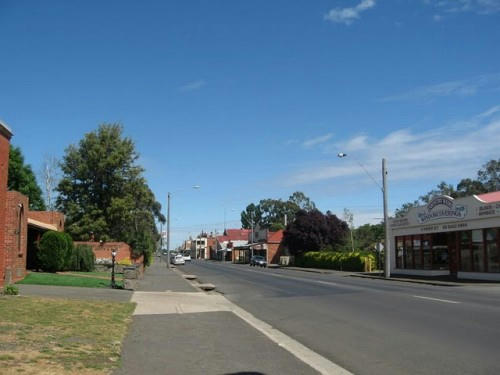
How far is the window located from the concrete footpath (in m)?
22.4

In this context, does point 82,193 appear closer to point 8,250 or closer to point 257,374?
point 8,250

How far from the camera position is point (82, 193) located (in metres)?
42.4

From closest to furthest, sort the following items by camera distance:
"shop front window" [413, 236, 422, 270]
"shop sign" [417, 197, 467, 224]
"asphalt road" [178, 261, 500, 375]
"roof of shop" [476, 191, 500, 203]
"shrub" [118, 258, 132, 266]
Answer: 1. "asphalt road" [178, 261, 500, 375]
2. "roof of shop" [476, 191, 500, 203]
3. "shop sign" [417, 197, 467, 224]
4. "shrub" [118, 258, 132, 266]
5. "shop front window" [413, 236, 422, 270]

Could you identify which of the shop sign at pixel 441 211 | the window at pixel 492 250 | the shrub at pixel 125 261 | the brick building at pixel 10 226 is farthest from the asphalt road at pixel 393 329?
the shrub at pixel 125 261

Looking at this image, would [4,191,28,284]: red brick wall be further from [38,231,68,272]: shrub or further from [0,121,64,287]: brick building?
[38,231,68,272]: shrub

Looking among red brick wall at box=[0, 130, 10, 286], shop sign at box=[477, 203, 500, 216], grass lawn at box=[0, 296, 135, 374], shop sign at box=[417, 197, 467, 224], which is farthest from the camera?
shop sign at box=[417, 197, 467, 224]

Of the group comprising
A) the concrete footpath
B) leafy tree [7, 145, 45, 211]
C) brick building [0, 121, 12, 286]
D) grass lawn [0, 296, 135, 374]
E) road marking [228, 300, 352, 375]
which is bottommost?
road marking [228, 300, 352, 375]

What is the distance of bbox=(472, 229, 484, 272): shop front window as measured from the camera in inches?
1330

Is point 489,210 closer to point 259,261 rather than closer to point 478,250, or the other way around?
point 478,250

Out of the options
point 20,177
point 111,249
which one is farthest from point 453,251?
point 20,177

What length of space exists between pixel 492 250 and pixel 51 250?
80.7 ft

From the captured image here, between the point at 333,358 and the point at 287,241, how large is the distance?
60860 millimetres

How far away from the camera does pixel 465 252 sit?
117 ft

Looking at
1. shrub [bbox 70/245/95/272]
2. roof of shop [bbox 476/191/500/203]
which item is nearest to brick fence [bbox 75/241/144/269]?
shrub [bbox 70/245/95/272]
